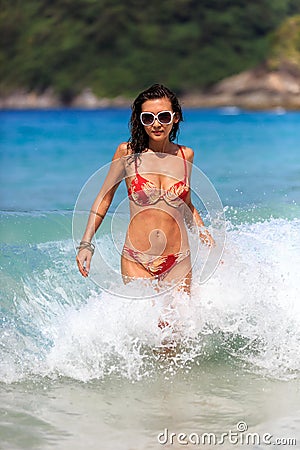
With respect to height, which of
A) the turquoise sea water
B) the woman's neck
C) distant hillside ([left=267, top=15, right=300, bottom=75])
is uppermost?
distant hillside ([left=267, top=15, right=300, bottom=75])

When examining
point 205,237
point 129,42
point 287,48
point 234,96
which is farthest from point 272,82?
point 205,237

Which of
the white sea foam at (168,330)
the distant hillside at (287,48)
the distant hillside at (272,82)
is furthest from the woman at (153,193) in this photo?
the distant hillside at (287,48)

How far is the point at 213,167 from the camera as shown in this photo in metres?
12.5

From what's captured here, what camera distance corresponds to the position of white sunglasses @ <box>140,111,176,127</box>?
3109mm

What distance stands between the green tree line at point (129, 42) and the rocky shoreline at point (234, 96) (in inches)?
35.2

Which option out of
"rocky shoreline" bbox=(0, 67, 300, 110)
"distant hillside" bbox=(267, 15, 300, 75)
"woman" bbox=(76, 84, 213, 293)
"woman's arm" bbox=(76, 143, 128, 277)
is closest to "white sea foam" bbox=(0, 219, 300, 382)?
"woman" bbox=(76, 84, 213, 293)

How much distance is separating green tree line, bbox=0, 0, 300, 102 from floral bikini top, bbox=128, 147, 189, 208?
53088 millimetres

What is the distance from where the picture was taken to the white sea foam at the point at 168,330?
3.23 m

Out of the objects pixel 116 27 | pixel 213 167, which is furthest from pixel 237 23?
pixel 213 167

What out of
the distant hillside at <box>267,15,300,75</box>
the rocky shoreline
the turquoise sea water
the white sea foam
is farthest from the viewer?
the distant hillside at <box>267,15,300,75</box>

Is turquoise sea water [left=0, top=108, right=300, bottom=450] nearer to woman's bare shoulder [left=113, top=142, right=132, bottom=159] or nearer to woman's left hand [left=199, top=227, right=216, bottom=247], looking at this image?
woman's left hand [left=199, top=227, right=216, bottom=247]

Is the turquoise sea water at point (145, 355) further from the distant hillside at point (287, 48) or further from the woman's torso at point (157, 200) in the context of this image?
the distant hillside at point (287, 48)

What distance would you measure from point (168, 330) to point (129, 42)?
58379mm

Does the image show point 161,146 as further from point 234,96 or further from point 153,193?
point 234,96
